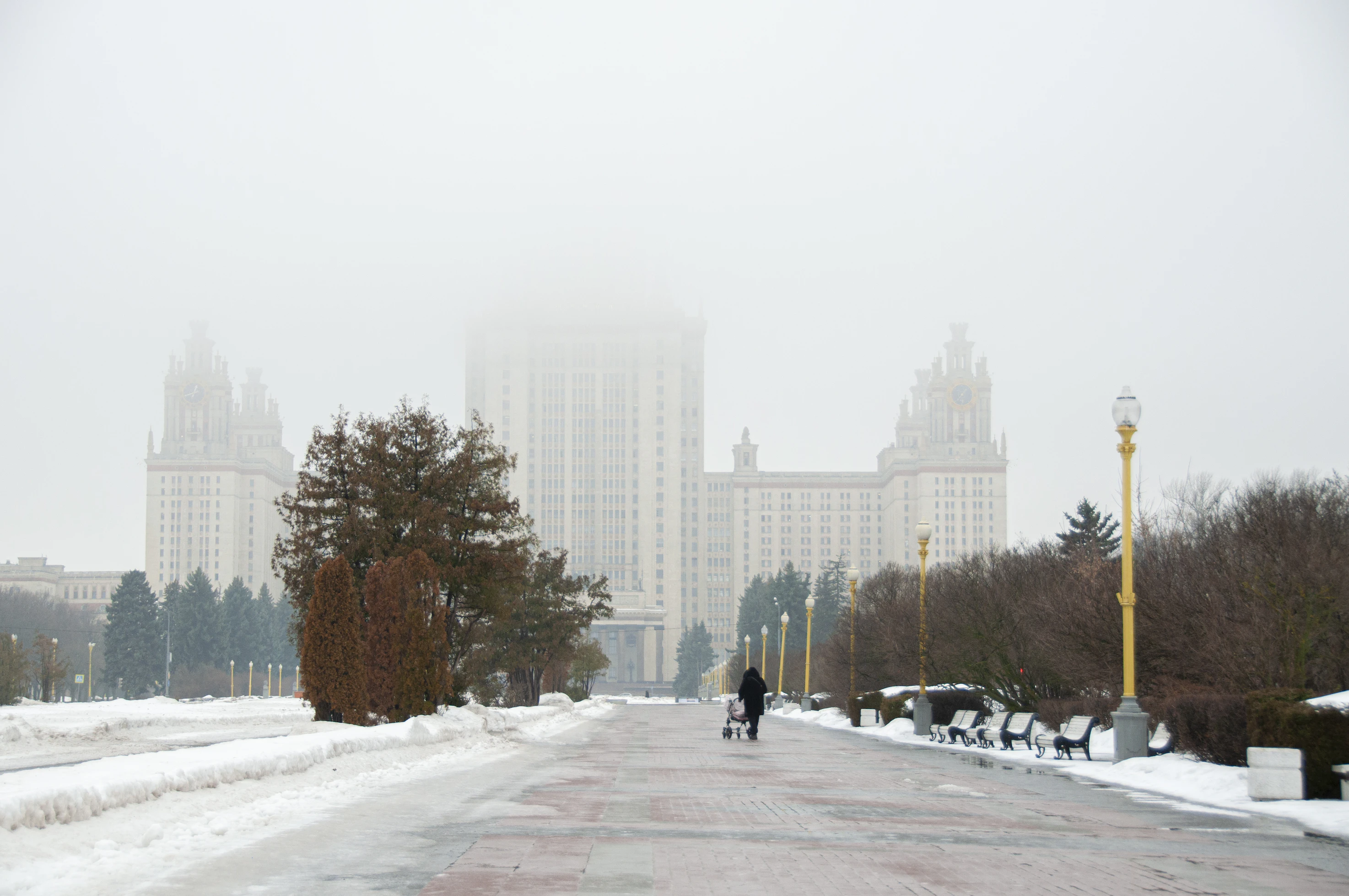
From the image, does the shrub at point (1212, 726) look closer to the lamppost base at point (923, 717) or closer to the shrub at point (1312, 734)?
the shrub at point (1312, 734)

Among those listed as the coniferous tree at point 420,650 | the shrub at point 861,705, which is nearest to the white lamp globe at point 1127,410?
the coniferous tree at point 420,650

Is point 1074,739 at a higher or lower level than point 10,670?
higher

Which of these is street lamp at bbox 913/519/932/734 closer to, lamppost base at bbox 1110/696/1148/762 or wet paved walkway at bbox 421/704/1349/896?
lamppost base at bbox 1110/696/1148/762

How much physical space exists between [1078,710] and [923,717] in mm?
4829

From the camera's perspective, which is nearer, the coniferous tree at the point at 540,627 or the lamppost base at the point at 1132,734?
Result: the lamppost base at the point at 1132,734

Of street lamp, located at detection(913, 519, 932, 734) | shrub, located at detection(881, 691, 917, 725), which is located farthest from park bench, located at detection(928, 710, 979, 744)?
shrub, located at detection(881, 691, 917, 725)

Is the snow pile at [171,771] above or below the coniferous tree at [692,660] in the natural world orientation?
above

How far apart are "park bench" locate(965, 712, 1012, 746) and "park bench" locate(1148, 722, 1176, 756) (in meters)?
4.49

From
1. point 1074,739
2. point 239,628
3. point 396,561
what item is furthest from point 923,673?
point 239,628

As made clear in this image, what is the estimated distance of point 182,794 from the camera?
12.4 meters

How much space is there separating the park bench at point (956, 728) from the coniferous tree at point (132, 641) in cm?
10291

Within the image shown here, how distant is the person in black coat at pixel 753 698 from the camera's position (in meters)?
30.6

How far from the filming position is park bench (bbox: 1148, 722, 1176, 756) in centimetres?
2103

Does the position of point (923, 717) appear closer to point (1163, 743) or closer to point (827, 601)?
point (1163, 743)
